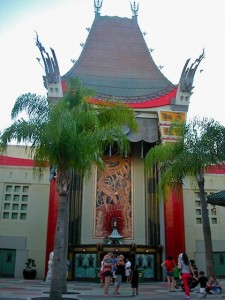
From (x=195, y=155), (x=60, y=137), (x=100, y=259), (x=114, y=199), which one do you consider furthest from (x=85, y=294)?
(x=114, y=199)

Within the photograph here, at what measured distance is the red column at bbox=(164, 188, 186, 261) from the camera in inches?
960

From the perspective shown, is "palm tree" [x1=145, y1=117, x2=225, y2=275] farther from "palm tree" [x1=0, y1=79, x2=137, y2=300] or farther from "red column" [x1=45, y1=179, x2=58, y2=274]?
"red column" [x1=45, y1=179, x2=58, y2=274]

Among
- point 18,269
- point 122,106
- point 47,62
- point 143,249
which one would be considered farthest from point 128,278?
point 47,62

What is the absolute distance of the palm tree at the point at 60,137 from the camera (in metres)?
11.8

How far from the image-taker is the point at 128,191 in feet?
89.3

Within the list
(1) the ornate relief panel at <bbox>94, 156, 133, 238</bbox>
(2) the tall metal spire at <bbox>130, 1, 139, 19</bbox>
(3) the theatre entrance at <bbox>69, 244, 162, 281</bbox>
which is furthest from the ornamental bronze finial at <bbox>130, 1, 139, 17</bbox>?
(3) the theatre entrance at <bbox>69, 244, 162, 281</bbox>

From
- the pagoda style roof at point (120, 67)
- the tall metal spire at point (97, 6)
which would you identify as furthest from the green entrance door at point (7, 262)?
the tall metal spire at point (97, 6)

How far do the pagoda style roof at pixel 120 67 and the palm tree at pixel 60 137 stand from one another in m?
13.1

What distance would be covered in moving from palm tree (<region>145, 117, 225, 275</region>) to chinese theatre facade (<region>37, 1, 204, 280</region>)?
752 cm

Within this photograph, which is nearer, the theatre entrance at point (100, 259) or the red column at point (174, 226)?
the theatre entrance at point (100, 259)

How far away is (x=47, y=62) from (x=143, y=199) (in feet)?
39.4

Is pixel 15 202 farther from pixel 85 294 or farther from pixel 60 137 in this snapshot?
pixel 60 137

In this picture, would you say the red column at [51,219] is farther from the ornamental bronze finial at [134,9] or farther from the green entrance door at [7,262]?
the ornamental bronze finial at [134,9]

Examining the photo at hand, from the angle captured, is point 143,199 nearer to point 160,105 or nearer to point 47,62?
point 160,105
